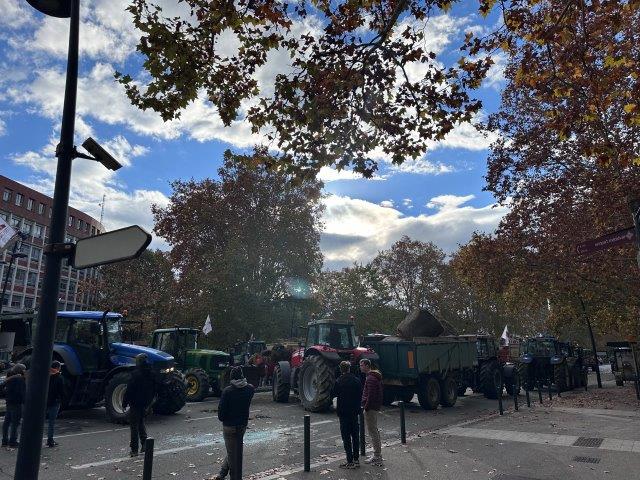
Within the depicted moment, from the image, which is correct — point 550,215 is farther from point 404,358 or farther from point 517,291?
point 404,358

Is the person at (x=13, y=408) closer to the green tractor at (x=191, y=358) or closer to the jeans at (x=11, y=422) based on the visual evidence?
the jeans at (x=11, y=422)

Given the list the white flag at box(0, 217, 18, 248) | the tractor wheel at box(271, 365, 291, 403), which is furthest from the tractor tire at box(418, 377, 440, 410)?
the white flag at box(0, 217, 18, 248)

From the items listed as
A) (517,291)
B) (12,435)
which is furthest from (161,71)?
(517,291)

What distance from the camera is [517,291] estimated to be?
890 inches

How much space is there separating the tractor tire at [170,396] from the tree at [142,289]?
23605mm

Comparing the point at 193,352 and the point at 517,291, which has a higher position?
the point at 517,291

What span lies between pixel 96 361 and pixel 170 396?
2.29 meters

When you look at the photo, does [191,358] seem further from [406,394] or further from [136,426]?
[136,426]

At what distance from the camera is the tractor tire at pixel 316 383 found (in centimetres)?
1385

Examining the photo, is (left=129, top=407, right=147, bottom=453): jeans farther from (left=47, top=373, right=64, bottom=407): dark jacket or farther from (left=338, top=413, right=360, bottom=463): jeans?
(left=338, top=413, right=360, bottom=463): jeans

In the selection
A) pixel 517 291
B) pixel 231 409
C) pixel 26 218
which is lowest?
pixel 231 409

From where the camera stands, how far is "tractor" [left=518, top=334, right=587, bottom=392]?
22.2m

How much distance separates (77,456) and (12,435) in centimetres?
170

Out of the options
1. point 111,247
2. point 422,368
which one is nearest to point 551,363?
point 422,368
